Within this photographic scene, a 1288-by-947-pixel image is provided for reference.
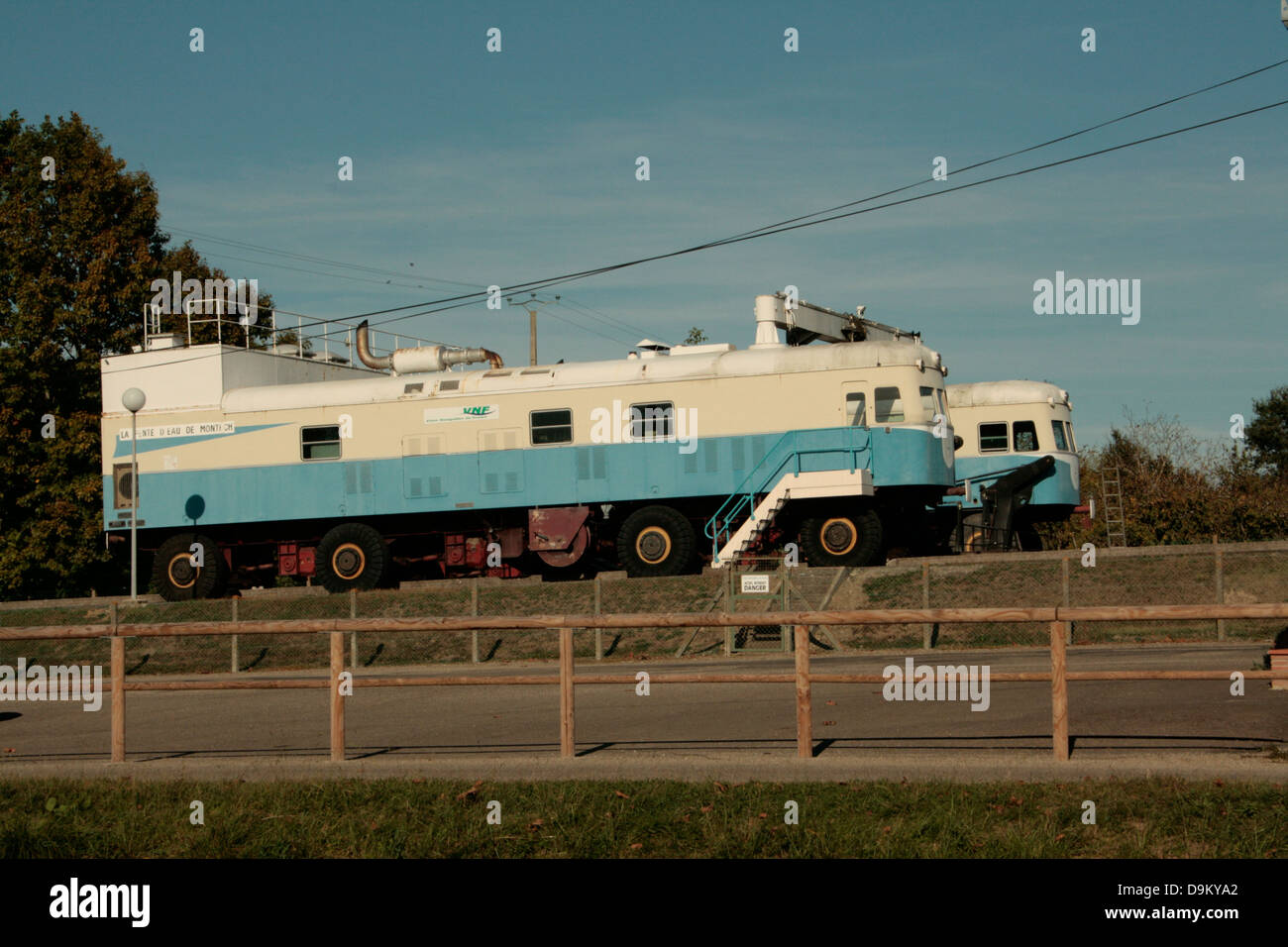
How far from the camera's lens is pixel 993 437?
1281 inches

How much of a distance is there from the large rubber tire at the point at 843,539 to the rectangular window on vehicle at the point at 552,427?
491 cm

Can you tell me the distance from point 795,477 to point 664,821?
53.5 feet

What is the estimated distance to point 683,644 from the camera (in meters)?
A: 21.4

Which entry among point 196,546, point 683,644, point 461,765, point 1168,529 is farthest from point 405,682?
point 1168,529

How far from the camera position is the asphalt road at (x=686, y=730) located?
10.3 meters

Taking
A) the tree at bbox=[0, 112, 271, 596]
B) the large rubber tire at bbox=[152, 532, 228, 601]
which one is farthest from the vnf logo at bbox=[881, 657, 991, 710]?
the tree at bbox=[0, 112, 271, 596]

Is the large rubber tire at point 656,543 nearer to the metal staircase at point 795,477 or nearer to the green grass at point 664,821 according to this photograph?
the metal staircase at point 795,477

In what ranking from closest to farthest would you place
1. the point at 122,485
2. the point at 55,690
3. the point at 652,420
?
the point at 55,690, the point at 652,420, the point at 122,485

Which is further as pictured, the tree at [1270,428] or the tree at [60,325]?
the tree at [1270,428]

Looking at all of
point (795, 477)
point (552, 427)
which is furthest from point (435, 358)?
point (795, 477)

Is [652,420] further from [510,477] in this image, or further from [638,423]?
[510,477]
